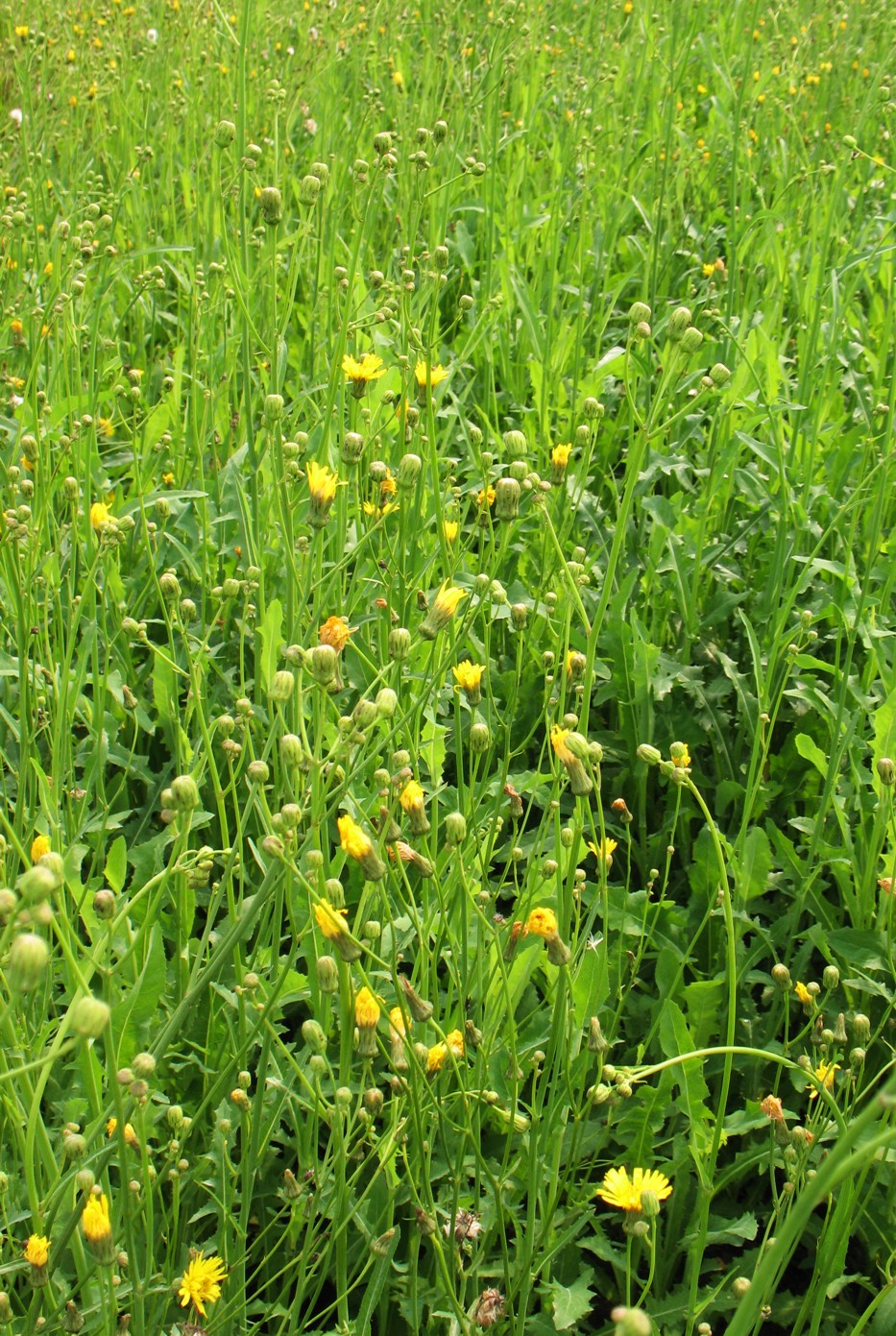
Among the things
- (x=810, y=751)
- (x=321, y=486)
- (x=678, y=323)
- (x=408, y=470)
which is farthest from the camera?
(x=810, y=751)

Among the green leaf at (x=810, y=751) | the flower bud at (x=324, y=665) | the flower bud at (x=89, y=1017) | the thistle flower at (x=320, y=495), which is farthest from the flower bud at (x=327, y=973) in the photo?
the green leaf at (x=810, y=751)

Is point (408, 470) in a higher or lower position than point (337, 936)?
higher

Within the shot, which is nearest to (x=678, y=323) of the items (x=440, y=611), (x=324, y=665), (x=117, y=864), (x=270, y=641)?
(x=440, y=611)

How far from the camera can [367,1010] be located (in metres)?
1.00

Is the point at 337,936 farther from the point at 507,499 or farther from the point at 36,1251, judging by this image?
the point at 507,499

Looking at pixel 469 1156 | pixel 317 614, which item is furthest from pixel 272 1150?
pixel 317 614

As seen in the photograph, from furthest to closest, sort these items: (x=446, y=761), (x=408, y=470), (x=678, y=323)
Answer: (x=446, y=761), (x=408, y=470), (x=678, y=323)

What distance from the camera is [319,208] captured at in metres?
2.02

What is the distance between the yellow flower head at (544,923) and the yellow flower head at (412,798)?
0.14 metres

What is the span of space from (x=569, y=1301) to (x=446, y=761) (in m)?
0.82

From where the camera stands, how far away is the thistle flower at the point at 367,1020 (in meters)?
0.99

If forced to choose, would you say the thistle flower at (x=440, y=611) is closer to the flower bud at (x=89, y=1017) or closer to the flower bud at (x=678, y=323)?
the flower bud at (x=678, y=323)

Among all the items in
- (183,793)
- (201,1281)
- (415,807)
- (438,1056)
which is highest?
(183,793)

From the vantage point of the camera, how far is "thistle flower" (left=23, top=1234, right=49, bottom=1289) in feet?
3.05
